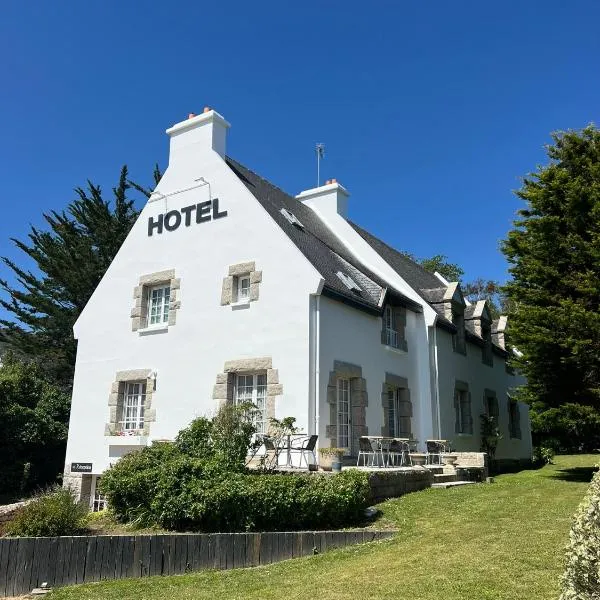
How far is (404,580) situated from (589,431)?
8.90m

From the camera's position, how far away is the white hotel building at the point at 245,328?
13227mm

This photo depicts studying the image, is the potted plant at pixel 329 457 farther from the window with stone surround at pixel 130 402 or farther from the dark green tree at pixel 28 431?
the dark green tree at pixel 28 431

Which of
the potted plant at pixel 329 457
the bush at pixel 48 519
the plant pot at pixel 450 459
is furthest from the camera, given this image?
the plant pot at pixel 450 459

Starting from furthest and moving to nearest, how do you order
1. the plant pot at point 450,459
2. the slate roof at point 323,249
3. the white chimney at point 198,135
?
the white chimney at point 198,135, the plant pot at point 450,459, the slate roof at point 323,249

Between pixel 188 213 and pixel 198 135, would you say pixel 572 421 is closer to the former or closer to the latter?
pixel 188 213

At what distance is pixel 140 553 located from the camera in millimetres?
7773

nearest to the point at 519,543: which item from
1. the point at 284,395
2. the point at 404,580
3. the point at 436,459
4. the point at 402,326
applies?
the point at 404,580

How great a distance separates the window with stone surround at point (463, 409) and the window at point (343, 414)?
5.76 meters

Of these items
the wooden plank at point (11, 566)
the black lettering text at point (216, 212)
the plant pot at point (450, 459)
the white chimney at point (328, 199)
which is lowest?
the wooden plank at point (11, 566)

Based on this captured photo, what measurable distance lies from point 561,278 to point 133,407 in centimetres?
1082

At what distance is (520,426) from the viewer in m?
24.9

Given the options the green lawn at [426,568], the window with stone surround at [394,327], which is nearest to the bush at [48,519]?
the green lawn at [426,568]

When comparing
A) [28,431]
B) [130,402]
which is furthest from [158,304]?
[28,431]

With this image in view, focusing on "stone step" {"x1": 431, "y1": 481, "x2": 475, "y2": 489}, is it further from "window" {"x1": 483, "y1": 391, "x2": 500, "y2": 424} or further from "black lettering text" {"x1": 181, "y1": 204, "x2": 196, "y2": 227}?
"black lettering text" {"x1": 181, "y1": 204, "x2": 196, "y2": 227}
